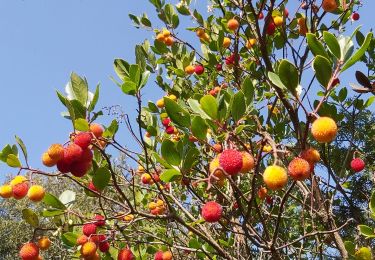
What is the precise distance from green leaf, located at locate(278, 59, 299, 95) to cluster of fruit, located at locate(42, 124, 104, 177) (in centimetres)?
70

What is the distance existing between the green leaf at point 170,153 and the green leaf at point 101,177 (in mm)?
256

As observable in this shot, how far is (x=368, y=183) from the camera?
5754 mm

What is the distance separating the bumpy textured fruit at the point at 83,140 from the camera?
5.10 ft

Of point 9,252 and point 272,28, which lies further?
point 9,252

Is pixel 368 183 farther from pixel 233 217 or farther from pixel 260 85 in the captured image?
pixel 233 217

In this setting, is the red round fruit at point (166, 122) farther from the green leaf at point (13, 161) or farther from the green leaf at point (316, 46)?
the green leaf at point (316, 46)

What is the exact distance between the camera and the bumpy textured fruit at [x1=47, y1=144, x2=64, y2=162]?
4.98 ft

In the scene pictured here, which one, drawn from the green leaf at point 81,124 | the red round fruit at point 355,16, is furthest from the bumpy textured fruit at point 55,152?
the red round fruit at point 355,16

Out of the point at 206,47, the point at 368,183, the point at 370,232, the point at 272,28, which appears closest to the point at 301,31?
the point at 272,28

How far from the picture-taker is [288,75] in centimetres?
137

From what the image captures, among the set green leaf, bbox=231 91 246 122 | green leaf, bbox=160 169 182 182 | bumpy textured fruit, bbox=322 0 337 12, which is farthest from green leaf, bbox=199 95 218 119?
bumpy textured fruit, bbox=322 0 337 12

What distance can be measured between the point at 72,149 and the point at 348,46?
97 cm

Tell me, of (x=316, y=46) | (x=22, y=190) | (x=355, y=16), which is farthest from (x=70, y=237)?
(x=355, y=16)

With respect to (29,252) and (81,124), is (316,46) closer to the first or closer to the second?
(81,124)
